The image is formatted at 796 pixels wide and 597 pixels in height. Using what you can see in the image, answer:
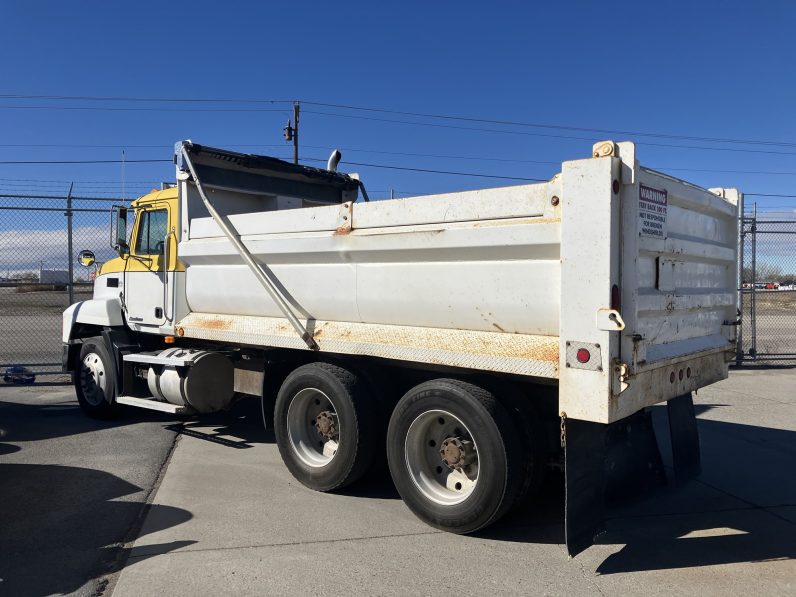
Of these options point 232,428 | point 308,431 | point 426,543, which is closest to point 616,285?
point 426,543

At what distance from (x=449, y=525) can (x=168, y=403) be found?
155 inches

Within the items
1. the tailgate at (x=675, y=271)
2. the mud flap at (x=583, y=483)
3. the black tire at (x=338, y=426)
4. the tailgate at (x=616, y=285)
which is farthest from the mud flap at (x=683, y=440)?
the black tire at (x=338, y=426)

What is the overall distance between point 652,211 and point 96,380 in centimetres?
678

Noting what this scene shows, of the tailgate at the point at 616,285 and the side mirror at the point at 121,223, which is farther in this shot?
the side mirror at the point at 121,223

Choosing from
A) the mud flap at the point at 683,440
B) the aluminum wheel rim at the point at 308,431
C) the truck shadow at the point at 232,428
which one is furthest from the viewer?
the truck shadow at the point at 232,428

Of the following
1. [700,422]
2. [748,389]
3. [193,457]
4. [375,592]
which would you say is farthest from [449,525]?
[748,389]

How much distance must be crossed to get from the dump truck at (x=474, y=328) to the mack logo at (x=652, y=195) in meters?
0.02

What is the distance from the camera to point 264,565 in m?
4.01

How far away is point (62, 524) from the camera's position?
4.65 m

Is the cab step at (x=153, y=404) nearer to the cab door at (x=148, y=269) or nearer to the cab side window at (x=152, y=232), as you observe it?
the cab door at (x=148, y=269)

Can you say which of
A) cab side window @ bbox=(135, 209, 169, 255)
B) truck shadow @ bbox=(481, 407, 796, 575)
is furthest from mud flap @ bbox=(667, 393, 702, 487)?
cab side window @ bbox=(135, 209, 169, 255)

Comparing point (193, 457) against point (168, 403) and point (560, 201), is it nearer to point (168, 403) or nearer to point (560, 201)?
point (168, 403)

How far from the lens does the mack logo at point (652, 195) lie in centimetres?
385

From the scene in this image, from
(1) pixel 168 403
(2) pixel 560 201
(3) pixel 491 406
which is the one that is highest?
(2) pixel 560 201
